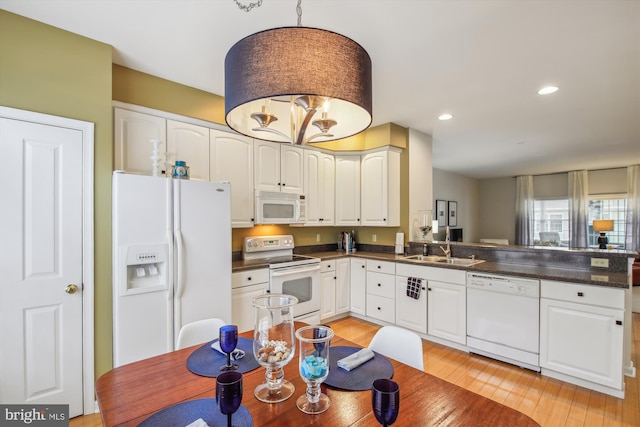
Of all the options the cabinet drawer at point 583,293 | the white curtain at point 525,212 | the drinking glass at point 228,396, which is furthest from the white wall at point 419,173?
the white curtain at point 525,212

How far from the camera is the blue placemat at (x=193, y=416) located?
95 cm

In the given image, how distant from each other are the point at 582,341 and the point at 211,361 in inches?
109

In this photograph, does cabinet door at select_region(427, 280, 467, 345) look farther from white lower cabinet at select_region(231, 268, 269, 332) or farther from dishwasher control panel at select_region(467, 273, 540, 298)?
white lower cabinet at select_region(231, 268, 269, 332)

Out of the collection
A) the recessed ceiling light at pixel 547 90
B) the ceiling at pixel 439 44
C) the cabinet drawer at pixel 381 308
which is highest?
the ceiling at pixel 439 44

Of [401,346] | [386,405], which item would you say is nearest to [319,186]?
[401,346]

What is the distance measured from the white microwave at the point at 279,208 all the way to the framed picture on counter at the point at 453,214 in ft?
17.6

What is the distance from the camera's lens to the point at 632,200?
6707 millimetres

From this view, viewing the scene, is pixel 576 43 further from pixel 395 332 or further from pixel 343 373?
pixel 343 373

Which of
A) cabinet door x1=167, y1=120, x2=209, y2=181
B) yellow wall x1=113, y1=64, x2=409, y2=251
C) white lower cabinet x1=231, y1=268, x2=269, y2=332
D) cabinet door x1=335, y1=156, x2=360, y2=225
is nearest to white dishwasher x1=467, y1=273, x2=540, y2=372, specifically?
yellow wall x1=113, y1=64, x2=409, y2=251

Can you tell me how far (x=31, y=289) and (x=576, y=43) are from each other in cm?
410

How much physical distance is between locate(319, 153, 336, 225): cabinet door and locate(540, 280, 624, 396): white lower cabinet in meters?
2.47

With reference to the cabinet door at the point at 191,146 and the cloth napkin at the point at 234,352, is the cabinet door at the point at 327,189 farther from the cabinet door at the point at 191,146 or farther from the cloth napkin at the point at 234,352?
the cloth napkin at the point at 234,352

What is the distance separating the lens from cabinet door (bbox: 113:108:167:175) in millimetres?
2453

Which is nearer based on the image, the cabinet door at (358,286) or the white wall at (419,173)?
the cabinet door at (358,286)
